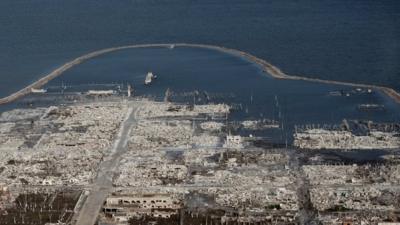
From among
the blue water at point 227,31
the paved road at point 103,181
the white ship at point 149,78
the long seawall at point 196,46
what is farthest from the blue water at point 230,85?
the paved road at point 103,181

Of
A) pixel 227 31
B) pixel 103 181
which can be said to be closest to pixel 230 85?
pixel 103 181

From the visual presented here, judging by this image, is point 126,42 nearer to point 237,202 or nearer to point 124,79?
point 124,79

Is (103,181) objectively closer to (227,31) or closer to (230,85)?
(230,85)

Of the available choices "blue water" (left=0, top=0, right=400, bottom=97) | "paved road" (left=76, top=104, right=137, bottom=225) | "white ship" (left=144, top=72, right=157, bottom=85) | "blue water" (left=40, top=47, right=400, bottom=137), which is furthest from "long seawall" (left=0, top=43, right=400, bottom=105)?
"paved road" (left=76, top=104, right=137, bottom=225)

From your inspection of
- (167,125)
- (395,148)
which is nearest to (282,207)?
(395,148)

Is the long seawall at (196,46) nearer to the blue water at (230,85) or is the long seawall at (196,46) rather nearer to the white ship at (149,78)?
the blue water at (230,85)

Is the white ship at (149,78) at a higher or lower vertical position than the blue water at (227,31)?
lower
